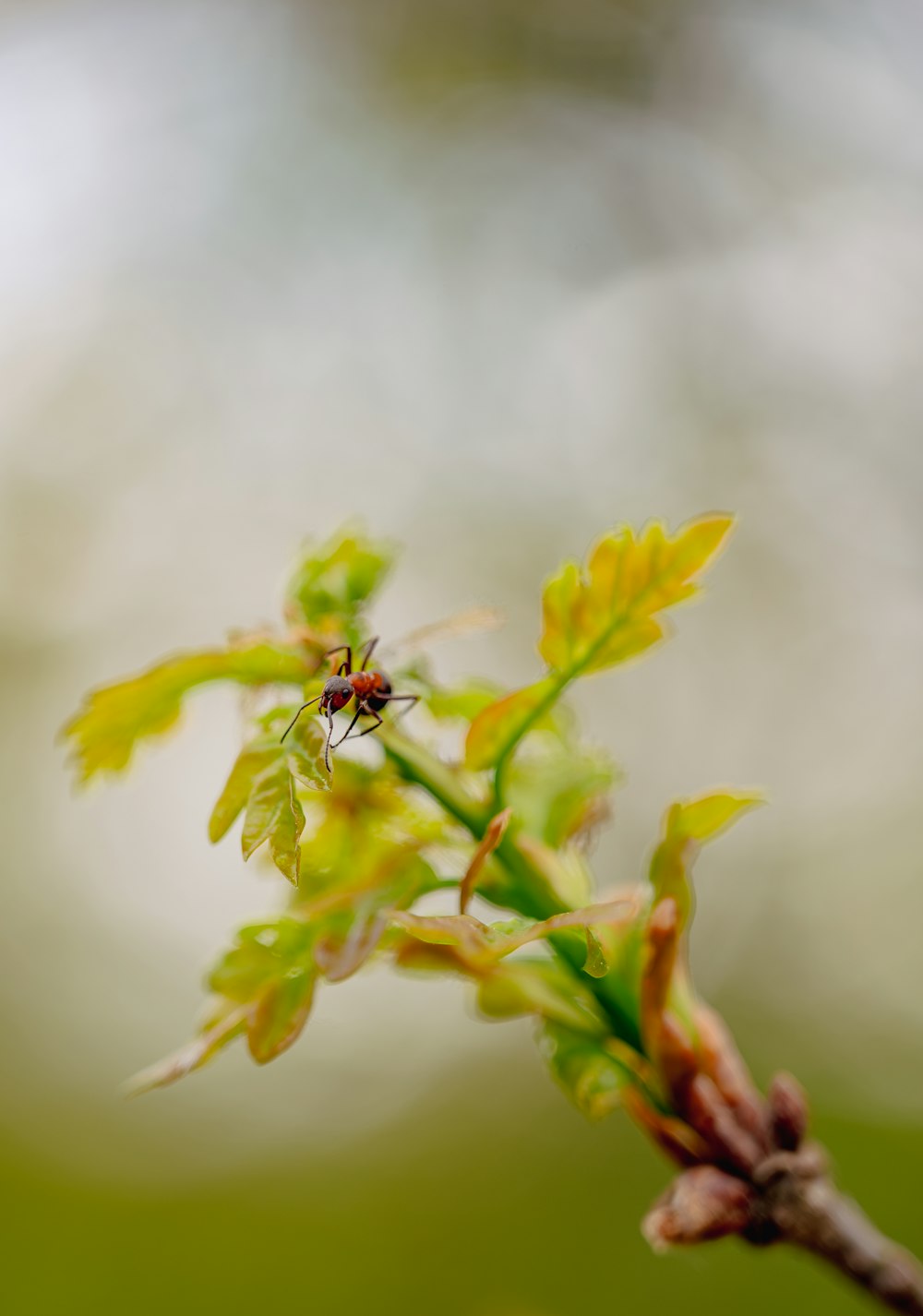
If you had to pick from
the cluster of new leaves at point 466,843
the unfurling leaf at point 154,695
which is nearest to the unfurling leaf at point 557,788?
the cluster of new leaves at point 466,843

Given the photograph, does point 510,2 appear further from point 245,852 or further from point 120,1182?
point 245,852

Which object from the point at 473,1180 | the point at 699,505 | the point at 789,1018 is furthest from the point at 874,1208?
the point at 699,505

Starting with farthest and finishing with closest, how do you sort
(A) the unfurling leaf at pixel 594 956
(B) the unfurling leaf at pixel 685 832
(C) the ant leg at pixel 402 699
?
(C) the ant leg at pixel 402 699 < (B) the unfurling leaf at pixel 685 832 < (A) the unfurling leaf at pixel 594 956

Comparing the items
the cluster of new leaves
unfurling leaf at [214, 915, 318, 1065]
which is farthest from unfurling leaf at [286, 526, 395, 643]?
unfurling leaf at [214, 915, 318, 1065]

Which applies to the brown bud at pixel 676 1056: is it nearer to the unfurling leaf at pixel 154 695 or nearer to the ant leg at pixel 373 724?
the ant leg at pixel 373 724

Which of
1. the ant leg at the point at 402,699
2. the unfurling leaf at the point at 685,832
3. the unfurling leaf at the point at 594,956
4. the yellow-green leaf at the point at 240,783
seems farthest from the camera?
the ant leg at the point at 402,699
